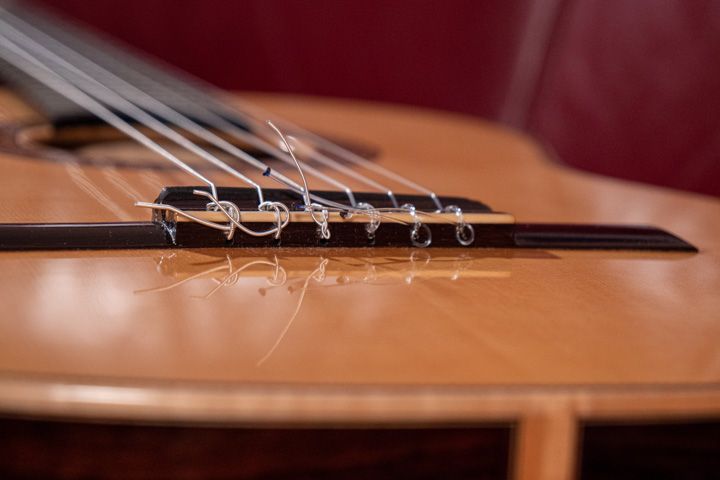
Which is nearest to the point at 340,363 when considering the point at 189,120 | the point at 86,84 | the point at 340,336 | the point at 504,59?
the point at 340,336

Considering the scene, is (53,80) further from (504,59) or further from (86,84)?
(504,59)

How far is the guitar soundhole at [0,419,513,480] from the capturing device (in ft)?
0.92

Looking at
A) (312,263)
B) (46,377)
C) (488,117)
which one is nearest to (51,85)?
(312,263)

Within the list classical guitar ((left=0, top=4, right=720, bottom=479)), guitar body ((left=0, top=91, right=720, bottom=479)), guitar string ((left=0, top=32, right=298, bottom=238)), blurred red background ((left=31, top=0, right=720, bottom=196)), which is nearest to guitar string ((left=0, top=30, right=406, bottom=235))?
guitar string ((left=0, top=32, right=298, bottom=238))

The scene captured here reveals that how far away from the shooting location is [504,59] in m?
1.40

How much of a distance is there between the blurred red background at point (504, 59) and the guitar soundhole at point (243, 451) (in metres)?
0.79

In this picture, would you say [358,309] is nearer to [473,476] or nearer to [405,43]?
[473,476]

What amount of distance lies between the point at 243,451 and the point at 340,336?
0.21ft

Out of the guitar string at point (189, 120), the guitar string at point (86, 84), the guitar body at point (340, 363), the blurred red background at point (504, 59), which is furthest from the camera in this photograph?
the blurred red background at point (504, 59)

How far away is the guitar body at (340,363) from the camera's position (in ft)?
0.91

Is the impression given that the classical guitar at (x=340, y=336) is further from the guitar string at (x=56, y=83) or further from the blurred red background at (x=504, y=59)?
the blurred red background at (x=504, y=59)

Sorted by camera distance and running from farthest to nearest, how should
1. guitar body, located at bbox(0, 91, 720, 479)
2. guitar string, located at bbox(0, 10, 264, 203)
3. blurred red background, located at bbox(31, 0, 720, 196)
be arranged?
1. blurred red background, located at bbox(31, 0, 720, 196)
2. guitar string, located at bbox(0, 10, 264, 203)
3. guitar body, located at bbox(0, 91, 720, 479)

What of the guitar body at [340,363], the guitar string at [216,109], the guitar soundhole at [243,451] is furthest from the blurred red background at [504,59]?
the guitar soundhole at [243,451]

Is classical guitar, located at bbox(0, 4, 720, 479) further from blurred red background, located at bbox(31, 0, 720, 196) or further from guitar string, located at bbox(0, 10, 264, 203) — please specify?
blurred red background, located at bbox(31, 0, 720, 196)
